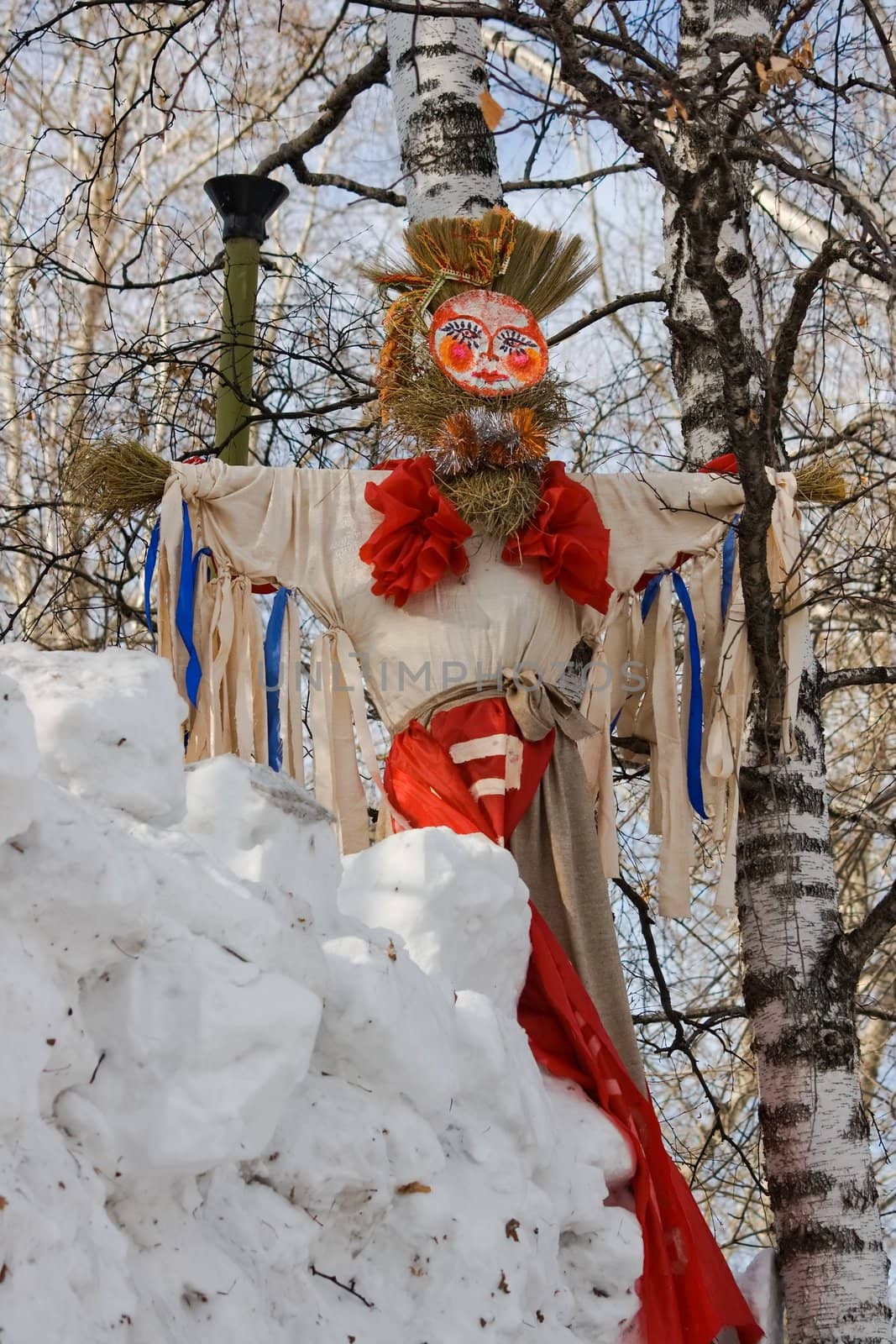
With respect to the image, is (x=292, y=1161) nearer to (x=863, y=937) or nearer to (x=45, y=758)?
(x=45, y=758)

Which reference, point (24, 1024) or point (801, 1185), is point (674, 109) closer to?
point (24, 1024)

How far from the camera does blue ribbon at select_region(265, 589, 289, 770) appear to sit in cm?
331

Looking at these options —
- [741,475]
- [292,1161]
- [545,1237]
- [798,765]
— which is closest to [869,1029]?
[798,765]

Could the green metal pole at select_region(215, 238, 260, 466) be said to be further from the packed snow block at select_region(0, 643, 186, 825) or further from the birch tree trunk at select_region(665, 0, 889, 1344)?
the packed snow block at select_region(0, 643, 186, 825)

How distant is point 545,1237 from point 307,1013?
2.27 ft

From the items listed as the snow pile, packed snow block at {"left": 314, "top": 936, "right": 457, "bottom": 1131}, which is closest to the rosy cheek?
the snow pile

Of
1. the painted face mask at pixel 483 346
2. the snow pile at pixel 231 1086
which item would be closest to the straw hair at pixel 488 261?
the painted face mask at pixel 483 346

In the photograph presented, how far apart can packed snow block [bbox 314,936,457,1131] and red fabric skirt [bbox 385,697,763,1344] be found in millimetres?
594

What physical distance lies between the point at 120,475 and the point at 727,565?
4.05 feet

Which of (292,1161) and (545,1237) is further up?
(292,1161)

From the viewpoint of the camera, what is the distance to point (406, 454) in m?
3.35

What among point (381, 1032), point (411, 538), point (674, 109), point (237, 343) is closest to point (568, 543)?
point (411, 538)

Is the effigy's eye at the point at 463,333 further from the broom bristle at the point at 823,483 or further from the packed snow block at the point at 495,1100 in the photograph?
the packed snow block at the point at 495,1100

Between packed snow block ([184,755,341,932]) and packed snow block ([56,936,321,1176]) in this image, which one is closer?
packed snow block ([56,936,321,1176])
